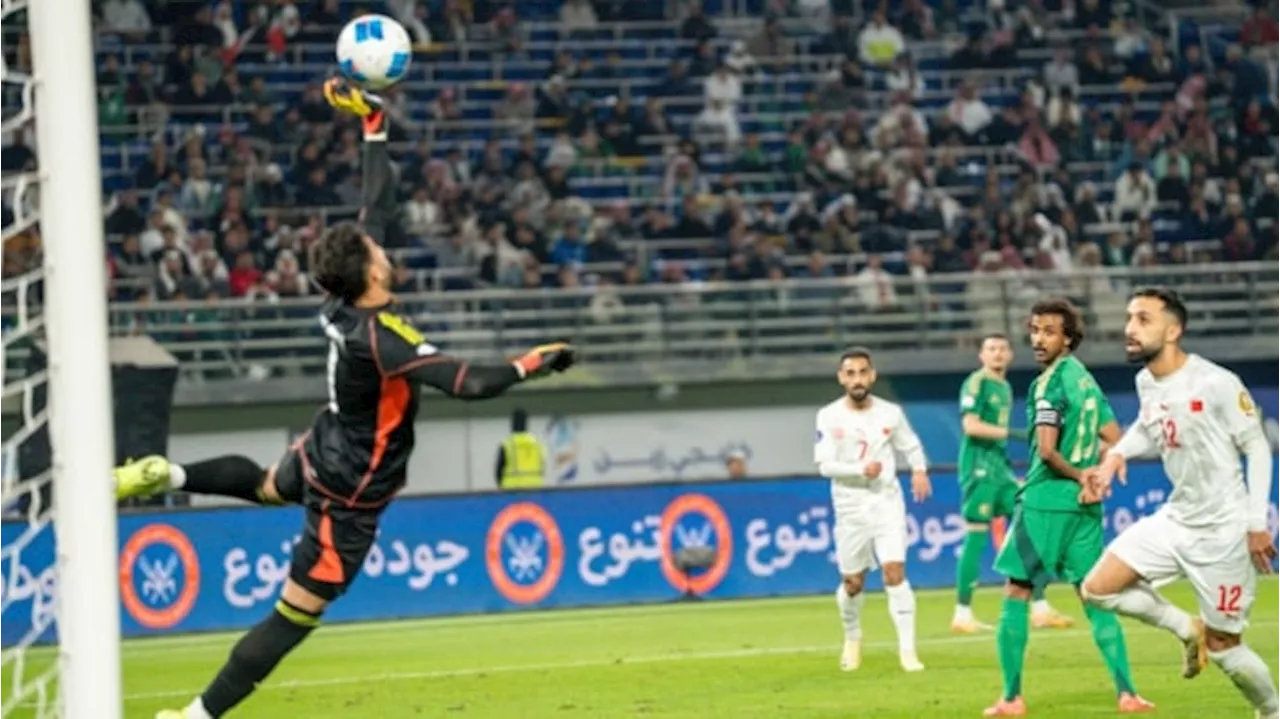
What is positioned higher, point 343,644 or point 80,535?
point 80,535

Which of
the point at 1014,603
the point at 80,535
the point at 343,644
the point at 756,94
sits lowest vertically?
the point at 343,644

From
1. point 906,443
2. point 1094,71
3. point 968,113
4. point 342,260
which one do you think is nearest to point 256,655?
point 342,260

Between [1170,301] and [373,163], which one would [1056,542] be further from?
[373,163]

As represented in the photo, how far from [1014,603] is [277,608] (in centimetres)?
374

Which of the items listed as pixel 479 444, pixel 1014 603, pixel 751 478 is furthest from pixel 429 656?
pixel 479 444

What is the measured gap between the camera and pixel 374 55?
1148cm

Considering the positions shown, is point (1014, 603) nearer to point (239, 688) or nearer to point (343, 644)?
point (239, 688)

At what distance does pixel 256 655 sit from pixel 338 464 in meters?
0.87

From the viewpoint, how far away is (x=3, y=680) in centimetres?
1650

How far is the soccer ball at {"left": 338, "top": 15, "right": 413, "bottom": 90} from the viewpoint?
1145cm

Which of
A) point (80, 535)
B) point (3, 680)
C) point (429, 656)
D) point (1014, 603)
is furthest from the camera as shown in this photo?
point (429, 656)

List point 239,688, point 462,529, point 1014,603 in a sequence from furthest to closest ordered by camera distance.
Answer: point 462,529 → point 1014,603 → point 239,688

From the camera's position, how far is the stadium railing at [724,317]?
2633 cm

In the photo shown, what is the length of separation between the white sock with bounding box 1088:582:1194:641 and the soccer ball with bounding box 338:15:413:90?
4.08m
